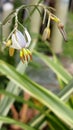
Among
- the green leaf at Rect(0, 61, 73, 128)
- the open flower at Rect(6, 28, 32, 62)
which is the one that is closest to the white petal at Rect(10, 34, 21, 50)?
the open flower at Rect(6, 28, 32, 62)

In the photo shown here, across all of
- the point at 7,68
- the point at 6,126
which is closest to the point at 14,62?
the point at 6,126

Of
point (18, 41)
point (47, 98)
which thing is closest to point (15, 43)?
point (18, 41)

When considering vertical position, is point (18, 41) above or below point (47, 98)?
above

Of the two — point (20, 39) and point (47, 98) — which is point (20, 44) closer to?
point (20, 39)

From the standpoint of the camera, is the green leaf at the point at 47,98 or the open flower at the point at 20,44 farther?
the green leaf at the point at 47,98

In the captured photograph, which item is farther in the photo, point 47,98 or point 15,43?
point 47,98

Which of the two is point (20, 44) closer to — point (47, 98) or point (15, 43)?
point (15, 43)

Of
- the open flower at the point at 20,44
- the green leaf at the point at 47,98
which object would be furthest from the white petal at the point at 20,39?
the green leaf at the point at 47,98

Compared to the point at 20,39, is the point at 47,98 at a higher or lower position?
lower

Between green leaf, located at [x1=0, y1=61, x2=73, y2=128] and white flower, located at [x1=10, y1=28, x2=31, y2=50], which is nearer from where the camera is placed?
white flower, located at [x1=10, y1=28, x2=31, y2=50]

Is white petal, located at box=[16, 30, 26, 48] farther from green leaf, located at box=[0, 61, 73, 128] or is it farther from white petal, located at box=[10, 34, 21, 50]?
green leaf, located at box=[0, 61, 73, 128]

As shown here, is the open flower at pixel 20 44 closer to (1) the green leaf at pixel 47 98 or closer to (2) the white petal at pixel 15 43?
(2) the white petal at pixel 15 43
